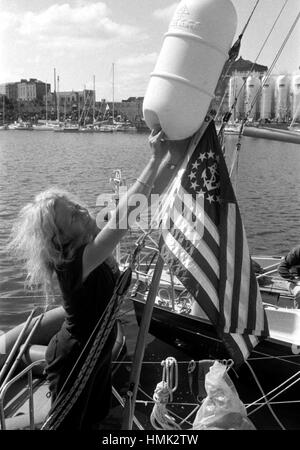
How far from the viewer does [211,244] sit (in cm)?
316

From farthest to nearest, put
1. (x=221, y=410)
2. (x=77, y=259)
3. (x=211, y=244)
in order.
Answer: (x=221, y=410)
(x=211, y=244)
(x=77, y=259)

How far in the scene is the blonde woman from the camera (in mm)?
2656

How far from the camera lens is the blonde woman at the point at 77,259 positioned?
2.66 meters

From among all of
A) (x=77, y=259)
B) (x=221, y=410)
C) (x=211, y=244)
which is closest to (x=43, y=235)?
(x=77, y=259)

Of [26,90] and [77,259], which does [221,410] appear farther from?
[26,90]

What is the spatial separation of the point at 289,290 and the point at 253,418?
2.78m

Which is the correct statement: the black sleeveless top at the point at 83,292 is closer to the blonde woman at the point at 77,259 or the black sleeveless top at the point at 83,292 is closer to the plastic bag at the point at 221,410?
the blonde woman at the point at 77,259

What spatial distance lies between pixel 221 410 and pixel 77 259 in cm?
157

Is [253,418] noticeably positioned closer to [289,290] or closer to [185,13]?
[289,290]

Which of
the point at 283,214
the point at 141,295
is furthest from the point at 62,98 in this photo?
the point at 141,295

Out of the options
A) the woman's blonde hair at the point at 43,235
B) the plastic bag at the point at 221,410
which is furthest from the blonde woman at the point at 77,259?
the plastic bag at the point at 221,410

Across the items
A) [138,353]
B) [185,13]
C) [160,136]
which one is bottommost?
[138,353]

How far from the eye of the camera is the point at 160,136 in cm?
287

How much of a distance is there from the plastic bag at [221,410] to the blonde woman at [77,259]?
82cm
